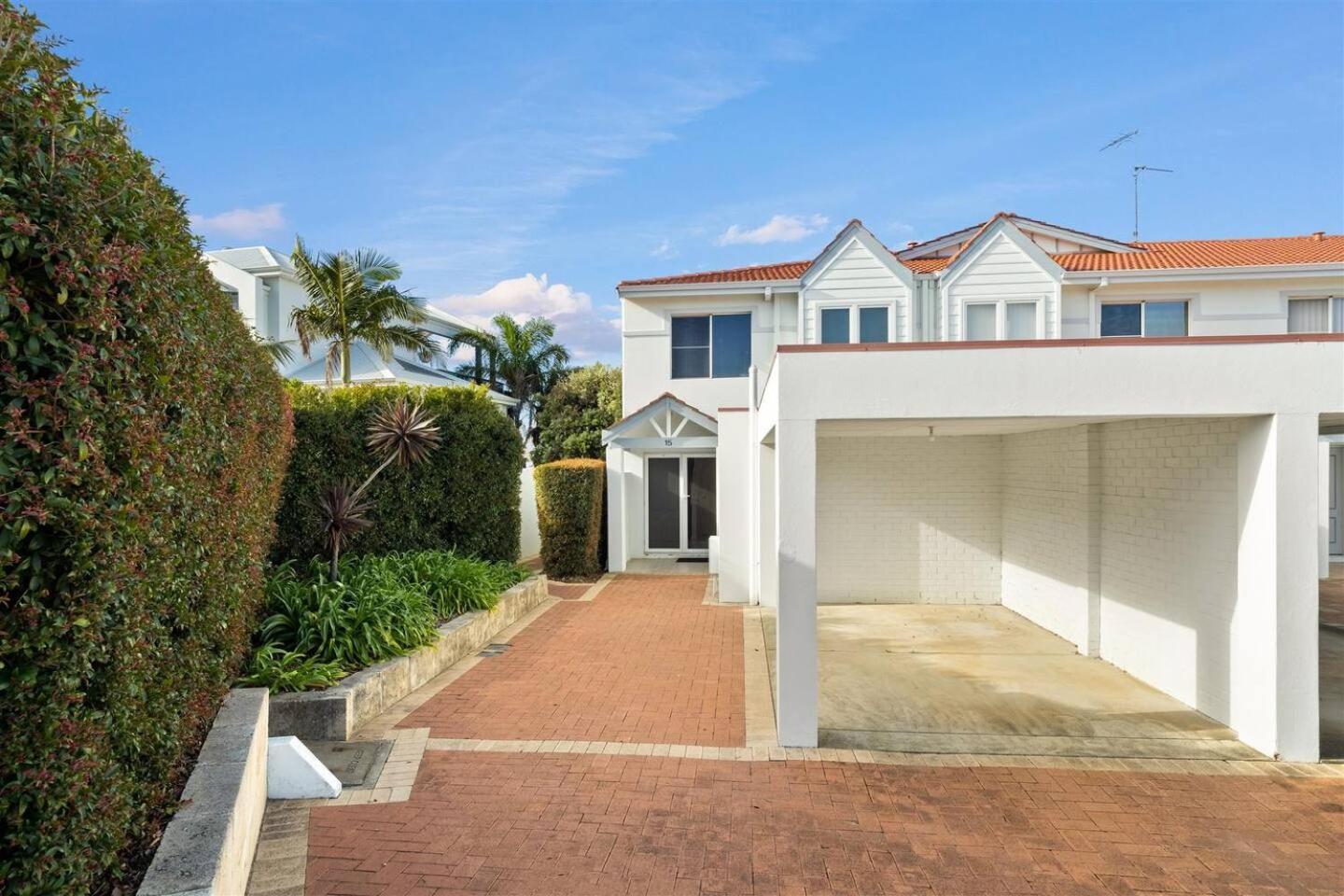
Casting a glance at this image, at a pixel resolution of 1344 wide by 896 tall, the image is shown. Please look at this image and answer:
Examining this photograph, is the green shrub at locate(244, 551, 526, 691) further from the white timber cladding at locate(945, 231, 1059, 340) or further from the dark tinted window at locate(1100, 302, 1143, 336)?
the dark tinted window at locate(1100, 302, 1143, 336)

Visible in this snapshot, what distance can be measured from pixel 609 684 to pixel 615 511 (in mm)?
7943

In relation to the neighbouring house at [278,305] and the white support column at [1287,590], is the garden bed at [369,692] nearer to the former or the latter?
the white support column at [1287,590]

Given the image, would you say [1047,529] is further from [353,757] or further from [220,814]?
[220,814]

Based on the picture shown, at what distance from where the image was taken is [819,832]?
4.58 m

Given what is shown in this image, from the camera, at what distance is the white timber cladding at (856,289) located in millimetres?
14344

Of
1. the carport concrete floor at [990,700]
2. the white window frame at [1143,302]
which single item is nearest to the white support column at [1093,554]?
the carport concrete floor at [990,700]

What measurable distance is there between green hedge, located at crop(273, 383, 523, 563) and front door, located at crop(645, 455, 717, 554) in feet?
14.3

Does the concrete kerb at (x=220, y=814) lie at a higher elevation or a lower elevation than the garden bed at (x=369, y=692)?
higher

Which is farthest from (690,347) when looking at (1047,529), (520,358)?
(520,358)

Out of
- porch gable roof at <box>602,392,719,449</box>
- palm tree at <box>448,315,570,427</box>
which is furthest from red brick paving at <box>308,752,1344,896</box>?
palm tree at <box>448,315,570,427</box>

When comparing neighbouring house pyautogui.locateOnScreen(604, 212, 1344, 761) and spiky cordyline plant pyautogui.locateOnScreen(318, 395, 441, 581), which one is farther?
spiky cordyline plant pyautogui.locateOnScreen(318, 395, 441, 581)

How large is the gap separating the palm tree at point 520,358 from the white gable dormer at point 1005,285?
719 inches

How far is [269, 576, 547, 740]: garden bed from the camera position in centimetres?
601

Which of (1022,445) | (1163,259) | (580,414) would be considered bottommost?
(1022,445)
